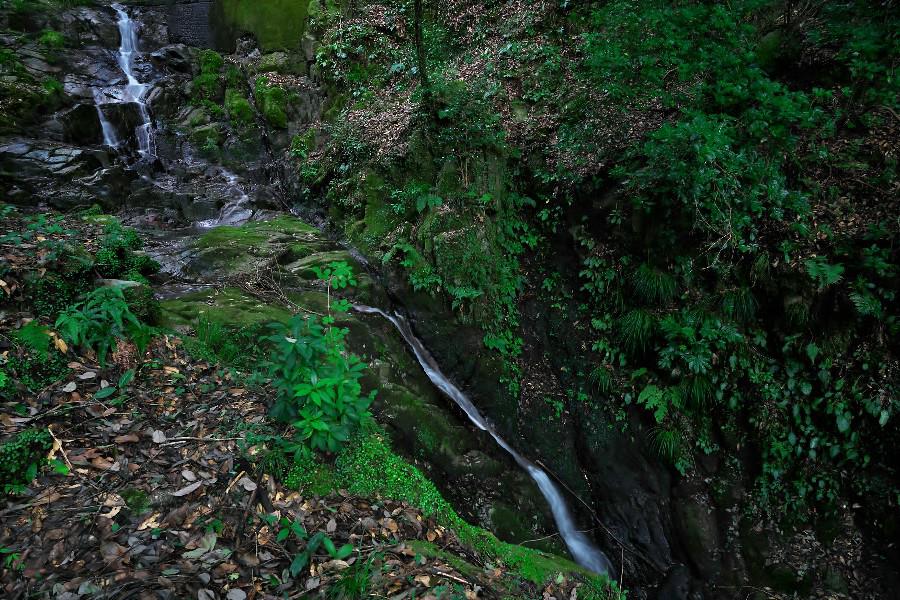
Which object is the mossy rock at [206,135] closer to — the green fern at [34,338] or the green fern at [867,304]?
the green fern at [34,338]

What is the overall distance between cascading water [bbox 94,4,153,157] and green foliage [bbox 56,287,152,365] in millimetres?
8400

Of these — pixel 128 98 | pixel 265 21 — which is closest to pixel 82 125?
pixel 128 98

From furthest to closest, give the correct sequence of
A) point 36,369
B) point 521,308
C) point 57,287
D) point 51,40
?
point 51,40, point 521,308, point 57,287, point 36,369

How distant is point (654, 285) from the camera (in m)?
6.01

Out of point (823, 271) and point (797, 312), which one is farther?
point (797, 312)

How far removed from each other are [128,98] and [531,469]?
12.9 metres

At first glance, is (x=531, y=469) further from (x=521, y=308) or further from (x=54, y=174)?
(x=54, y=174)

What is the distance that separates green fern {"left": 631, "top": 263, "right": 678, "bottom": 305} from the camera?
19.6 ft

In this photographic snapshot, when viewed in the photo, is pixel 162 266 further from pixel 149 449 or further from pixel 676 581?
pixel 676 581

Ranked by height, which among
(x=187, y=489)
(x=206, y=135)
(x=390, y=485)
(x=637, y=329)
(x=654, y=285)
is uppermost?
(x=206, y=135)

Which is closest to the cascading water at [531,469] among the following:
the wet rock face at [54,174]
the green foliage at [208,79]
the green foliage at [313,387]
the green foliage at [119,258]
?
the green foliage at [119,258]

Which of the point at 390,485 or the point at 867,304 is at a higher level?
the point at 867,304

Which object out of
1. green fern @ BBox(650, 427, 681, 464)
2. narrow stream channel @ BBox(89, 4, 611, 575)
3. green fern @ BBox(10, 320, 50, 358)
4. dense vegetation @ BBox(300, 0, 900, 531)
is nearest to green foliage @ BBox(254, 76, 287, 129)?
narrow stream channel @ BBox(89, 4, 611, 575)

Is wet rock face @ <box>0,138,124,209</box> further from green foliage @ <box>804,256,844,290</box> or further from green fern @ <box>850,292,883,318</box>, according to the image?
green fern @ <box>850,292,883,318</box>
